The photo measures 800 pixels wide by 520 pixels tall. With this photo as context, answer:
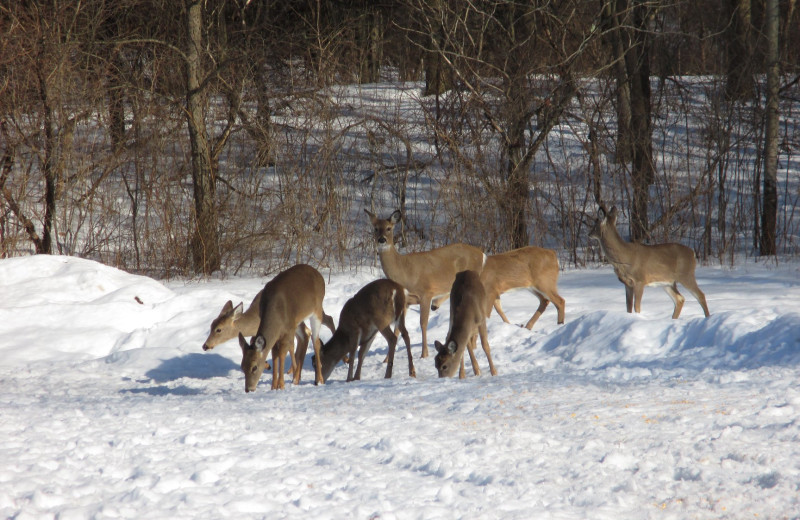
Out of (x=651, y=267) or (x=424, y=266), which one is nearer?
(x=651, y=267)

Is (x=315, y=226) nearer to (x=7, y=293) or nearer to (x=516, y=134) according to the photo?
(x=516, y=134)

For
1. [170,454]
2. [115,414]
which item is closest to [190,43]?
[115,414]

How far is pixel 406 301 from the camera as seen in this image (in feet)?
33.0

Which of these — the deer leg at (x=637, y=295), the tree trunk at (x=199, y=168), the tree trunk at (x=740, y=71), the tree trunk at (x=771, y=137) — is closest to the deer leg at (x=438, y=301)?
the deer leg at (x=637, y=295)

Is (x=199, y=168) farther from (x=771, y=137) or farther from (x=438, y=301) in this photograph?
(x=771, y=137)

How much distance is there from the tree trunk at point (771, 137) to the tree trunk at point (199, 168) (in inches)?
383

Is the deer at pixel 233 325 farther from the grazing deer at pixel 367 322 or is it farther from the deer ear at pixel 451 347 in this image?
the deer ear at pixel 451 347

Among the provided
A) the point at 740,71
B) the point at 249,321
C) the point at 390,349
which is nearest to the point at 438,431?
the point at 390,349

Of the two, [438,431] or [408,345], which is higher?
[438,431]

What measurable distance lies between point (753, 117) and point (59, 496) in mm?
15443

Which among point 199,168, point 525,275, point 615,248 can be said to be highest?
point 199,168

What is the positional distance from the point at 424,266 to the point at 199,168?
18.2 feet

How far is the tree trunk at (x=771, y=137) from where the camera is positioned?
51.1 ft

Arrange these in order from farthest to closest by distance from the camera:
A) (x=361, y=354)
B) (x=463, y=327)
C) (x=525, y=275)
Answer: (x=525, y=275) → (x=361, y=354) → (x=463, y=327)
